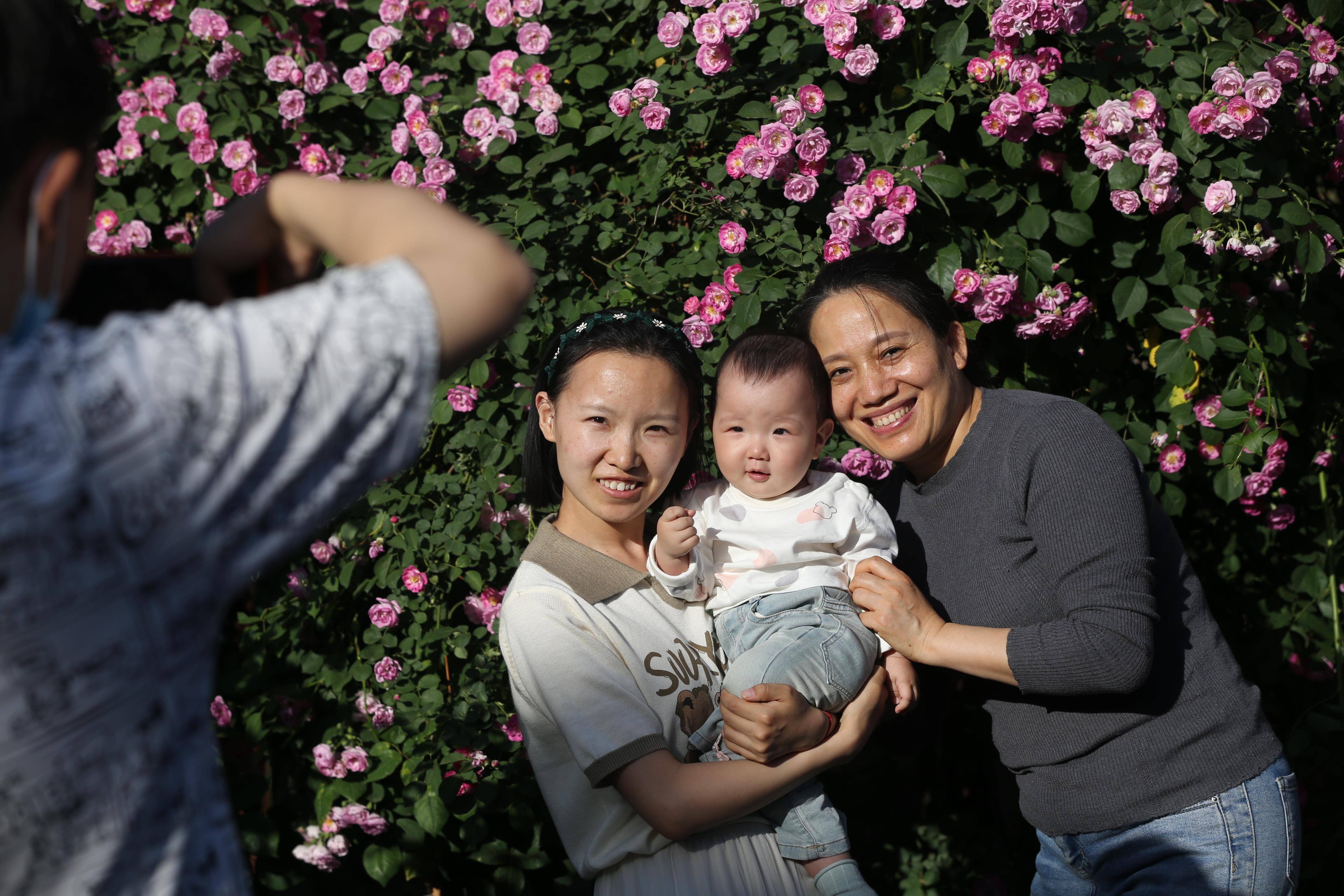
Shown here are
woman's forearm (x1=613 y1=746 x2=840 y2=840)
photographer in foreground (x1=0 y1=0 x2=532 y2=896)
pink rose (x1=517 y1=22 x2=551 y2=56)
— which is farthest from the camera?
pink rose (x1=517 y1=22 x2=551 y2=56)

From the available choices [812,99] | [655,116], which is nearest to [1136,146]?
[812,99]

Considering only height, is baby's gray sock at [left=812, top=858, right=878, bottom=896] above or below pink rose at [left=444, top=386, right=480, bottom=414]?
below

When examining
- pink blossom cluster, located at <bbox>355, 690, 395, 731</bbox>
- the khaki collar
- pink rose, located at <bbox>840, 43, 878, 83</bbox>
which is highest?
pink rose, located at <bbox>840, 43, 878, 83</bbox>

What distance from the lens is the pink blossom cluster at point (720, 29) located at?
2.36 meters

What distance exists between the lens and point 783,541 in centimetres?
196

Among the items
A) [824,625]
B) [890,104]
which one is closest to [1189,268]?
[890,104]

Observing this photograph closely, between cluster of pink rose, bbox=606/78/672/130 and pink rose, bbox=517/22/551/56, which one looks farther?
pink rose, bbox=517/22/551/56

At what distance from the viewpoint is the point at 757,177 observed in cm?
230

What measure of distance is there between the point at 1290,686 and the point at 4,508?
3.41 metres

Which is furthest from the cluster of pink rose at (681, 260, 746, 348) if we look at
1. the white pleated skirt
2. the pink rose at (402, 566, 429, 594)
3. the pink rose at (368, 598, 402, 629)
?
the white pleated skirt

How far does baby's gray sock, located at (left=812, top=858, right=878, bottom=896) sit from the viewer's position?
168 centimetres

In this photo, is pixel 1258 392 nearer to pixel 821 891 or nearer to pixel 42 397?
pixel 821 891

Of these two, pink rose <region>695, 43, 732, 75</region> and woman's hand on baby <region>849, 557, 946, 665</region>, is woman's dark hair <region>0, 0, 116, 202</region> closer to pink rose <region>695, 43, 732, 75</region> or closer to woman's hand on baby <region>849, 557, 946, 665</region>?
woman's hand on baby <region>849, 557, 946, 665</region>

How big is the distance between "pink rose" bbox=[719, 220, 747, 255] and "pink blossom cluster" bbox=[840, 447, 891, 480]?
534 mm
